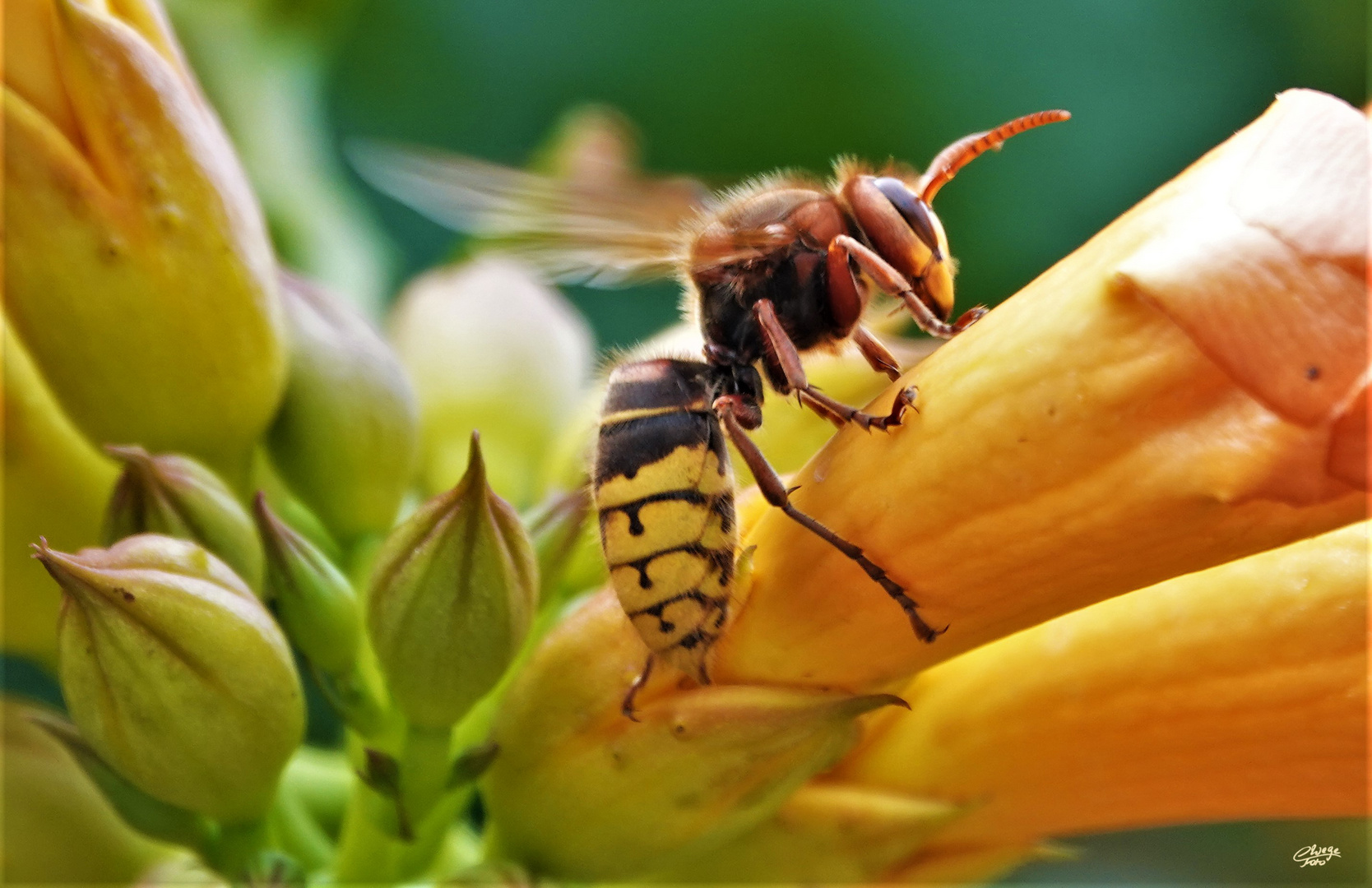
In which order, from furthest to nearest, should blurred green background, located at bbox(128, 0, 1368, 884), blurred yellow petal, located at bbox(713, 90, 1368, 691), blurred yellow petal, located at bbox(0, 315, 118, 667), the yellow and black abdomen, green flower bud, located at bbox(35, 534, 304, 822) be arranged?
blurred green background, located at bbox(128, 0, 1368, 884) < blurred yellow petal, located at bbox(0, 315, 118, 667) < the yellow and black abdomen < green flower bud, located at bbox(35, 534, 304, 822) < blurred yellow petal, located at bbox(713, 90, 1368, 691)

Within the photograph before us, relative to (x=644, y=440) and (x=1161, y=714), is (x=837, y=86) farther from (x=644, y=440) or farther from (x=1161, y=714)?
(x=1161, y=714)

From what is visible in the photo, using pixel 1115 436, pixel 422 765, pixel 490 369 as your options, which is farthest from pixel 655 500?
pixel 490 369

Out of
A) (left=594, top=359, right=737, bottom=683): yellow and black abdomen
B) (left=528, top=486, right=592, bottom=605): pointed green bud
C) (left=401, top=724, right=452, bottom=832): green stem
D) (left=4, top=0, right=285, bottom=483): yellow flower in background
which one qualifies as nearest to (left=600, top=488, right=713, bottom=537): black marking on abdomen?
(left=594, top=359, right=737, bottom=683): yellow and black abdomen

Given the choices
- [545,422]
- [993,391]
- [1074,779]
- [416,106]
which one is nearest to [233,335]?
[545,422]

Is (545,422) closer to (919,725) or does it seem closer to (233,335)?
(233,335)

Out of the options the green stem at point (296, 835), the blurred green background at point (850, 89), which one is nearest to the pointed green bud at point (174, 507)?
the green stem at point (296, 835)

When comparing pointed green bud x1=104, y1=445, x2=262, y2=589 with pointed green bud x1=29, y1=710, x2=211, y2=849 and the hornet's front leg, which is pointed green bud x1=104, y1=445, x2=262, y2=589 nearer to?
pointed green bud x1=29, y1=710, x2=211, y2=849
